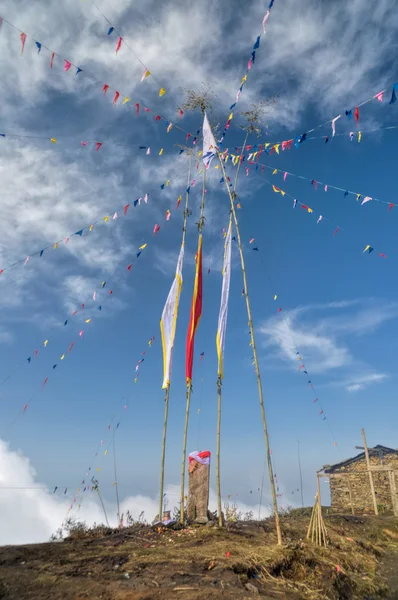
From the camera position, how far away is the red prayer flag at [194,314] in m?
12.2

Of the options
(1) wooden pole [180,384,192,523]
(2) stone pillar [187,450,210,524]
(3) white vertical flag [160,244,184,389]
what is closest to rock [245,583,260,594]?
(1) wooden pole [180,384,192,523]

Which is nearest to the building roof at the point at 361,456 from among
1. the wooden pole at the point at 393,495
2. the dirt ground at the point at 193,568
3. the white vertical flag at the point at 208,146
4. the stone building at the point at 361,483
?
the stone building at the point at 361,483

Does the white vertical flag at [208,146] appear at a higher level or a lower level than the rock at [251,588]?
higher

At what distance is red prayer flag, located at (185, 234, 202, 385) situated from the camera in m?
12.2

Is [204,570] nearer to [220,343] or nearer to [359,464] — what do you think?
[220,343]

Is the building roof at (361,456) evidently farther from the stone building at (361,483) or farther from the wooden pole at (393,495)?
the wooden pole at (393,495)

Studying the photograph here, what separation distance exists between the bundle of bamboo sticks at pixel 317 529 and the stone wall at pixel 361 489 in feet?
65.7

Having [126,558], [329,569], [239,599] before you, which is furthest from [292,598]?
[126,558]

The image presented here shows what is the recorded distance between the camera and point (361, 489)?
30.3 meters

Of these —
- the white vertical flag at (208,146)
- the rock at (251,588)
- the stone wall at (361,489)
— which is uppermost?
the white vertical flag at (208,146)

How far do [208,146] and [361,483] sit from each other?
95.9 ft

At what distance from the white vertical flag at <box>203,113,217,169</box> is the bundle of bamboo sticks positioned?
1163 cm

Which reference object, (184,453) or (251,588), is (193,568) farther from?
(184,453)

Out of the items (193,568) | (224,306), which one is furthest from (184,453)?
(193,568)
